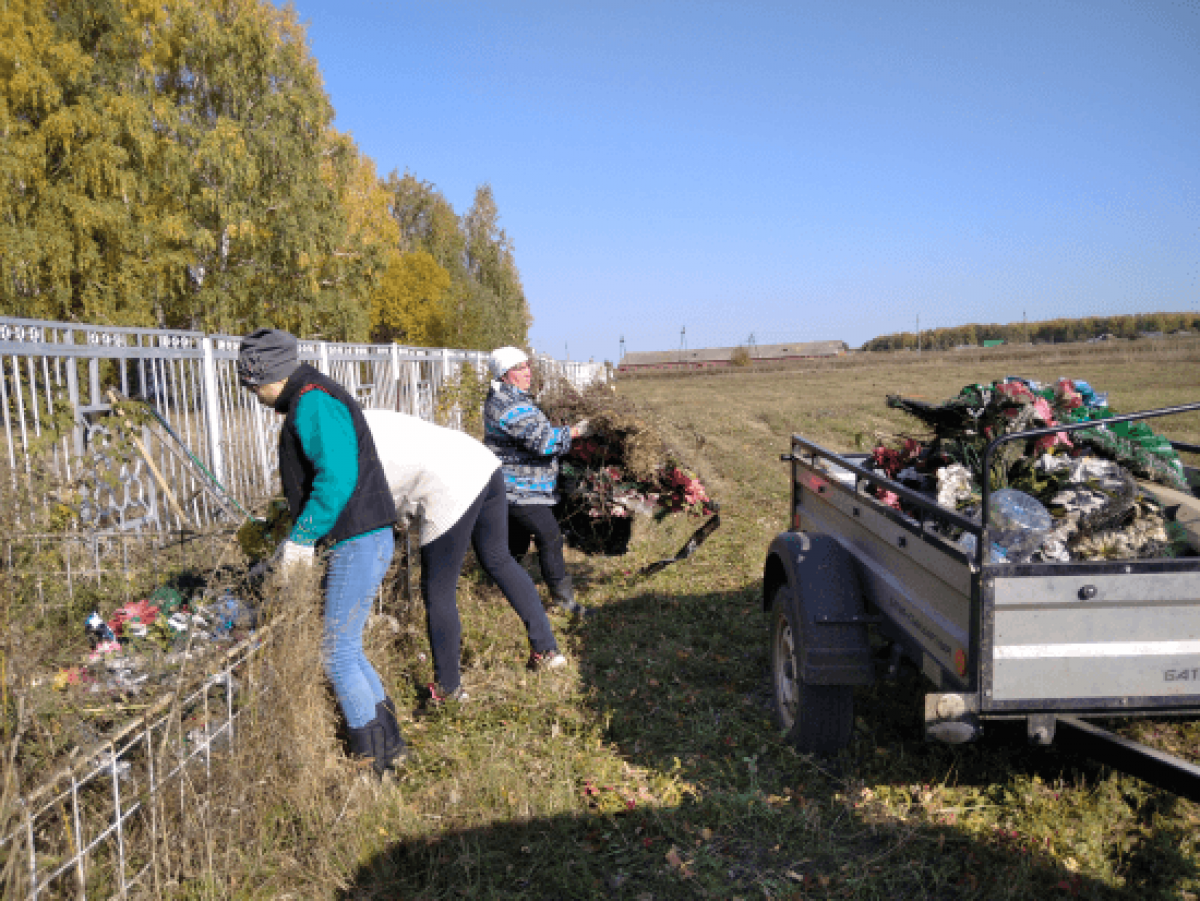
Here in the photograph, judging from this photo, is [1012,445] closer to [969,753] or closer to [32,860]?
[969,753]

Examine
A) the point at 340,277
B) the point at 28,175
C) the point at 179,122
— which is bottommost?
the point at 340,277

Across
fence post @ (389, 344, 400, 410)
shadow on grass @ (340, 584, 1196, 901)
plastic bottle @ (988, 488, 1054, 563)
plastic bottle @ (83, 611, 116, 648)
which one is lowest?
shadow on grass @ (340, 584, 1196, 901)

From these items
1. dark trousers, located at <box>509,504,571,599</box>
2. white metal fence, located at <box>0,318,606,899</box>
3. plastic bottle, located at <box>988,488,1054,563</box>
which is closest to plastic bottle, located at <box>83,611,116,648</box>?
white metal fence, located at <box>0,318,606,899</box>

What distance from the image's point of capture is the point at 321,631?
2.96 meters

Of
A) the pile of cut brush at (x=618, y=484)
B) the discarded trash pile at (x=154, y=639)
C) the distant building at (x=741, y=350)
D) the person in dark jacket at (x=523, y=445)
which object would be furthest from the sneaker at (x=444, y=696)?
the distant building at (x=741, y=350)

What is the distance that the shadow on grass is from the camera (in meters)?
2.67

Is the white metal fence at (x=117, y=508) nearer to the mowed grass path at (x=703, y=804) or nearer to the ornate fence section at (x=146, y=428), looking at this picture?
the ornate fence section at (x=146, y=428)

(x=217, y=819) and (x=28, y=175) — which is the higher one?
(x=28, y=175)

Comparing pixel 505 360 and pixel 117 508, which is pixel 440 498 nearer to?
pixel 505 360

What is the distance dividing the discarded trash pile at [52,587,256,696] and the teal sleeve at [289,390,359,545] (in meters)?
0.38

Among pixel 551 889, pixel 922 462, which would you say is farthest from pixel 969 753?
pixel 551 889

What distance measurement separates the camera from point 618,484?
5559 mm

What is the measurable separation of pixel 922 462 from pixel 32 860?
3583 millimetres

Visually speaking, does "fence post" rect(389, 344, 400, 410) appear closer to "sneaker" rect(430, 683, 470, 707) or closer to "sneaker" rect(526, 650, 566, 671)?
"sneaker" rect(526, 650, 566, 671)
